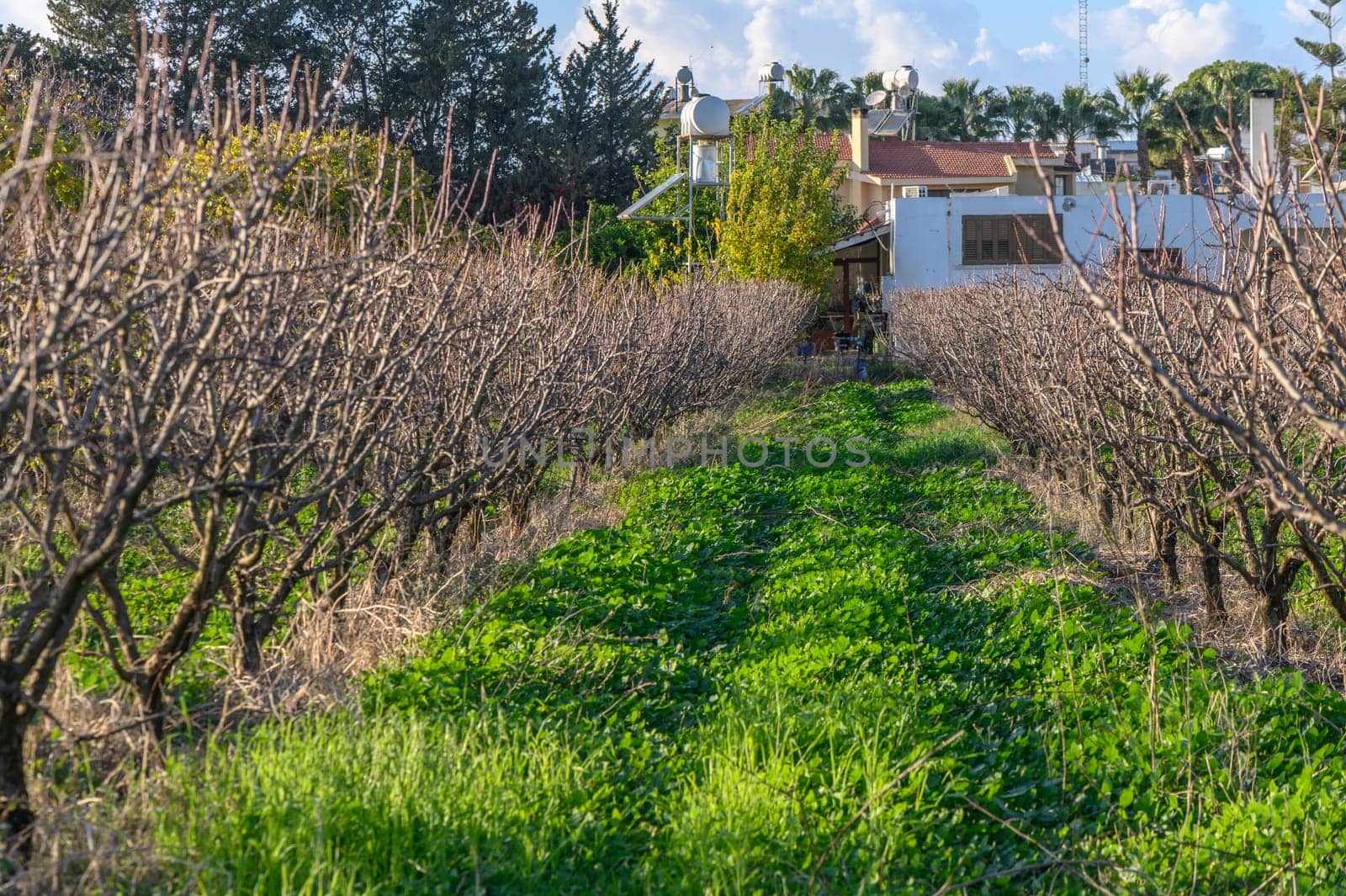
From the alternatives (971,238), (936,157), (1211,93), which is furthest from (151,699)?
(1211,93)

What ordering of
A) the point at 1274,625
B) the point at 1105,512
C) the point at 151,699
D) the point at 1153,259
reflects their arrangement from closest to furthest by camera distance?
the point at 151,699 < the point at 1274,625 < the point at 1153,259 < the point at 1105,512

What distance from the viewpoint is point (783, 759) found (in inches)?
176

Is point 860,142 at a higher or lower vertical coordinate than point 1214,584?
higher

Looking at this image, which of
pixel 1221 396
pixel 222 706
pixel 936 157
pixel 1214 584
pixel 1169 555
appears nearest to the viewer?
pixel 222 706

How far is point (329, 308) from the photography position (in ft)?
14.8

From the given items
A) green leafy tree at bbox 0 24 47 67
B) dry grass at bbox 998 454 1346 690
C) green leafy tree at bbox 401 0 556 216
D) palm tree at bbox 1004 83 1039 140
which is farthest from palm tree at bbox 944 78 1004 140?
dry grass at bbox 998 454 1346 690

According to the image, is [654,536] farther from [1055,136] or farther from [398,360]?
[1055,136]

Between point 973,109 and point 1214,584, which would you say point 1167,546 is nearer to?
point 1214,584

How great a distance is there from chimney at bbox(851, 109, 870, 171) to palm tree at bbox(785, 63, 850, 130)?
6.82m

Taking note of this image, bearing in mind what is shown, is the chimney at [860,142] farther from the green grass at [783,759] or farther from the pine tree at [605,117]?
the green grass at [783,759]

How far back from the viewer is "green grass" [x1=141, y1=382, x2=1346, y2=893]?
147 inches

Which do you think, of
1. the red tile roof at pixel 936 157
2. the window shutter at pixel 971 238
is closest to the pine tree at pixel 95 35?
the window shutter at pixel 971 238

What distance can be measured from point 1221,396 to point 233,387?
164 inches

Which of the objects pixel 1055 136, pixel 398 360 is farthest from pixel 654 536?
pixel 1055 136
